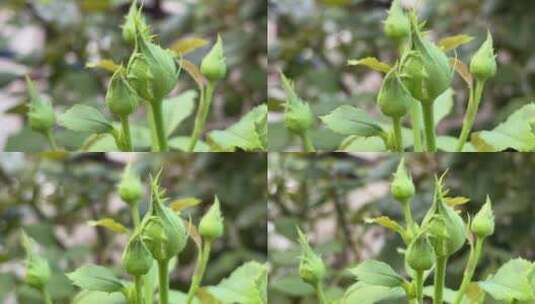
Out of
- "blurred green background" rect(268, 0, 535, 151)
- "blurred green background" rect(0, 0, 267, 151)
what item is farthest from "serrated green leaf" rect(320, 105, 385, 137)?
"blurred green background" rect(0, 0, 267, 151)

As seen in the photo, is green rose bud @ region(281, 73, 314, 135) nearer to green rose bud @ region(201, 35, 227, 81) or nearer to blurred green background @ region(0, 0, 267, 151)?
green rose bud @ region(201, 35, 227, 81)

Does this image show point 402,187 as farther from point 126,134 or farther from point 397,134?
point 126,134

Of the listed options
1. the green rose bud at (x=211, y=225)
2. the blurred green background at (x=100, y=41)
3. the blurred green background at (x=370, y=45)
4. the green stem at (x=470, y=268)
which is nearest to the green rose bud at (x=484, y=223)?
the green stem at (x=470, y=268)

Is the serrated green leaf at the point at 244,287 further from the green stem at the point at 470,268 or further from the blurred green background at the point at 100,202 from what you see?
the blurred green background at the point at 100,202

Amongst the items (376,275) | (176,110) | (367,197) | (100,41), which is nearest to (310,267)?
(376,275)

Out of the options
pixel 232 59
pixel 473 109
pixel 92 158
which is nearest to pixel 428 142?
pixel 473 109

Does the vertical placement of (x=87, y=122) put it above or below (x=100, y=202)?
above
